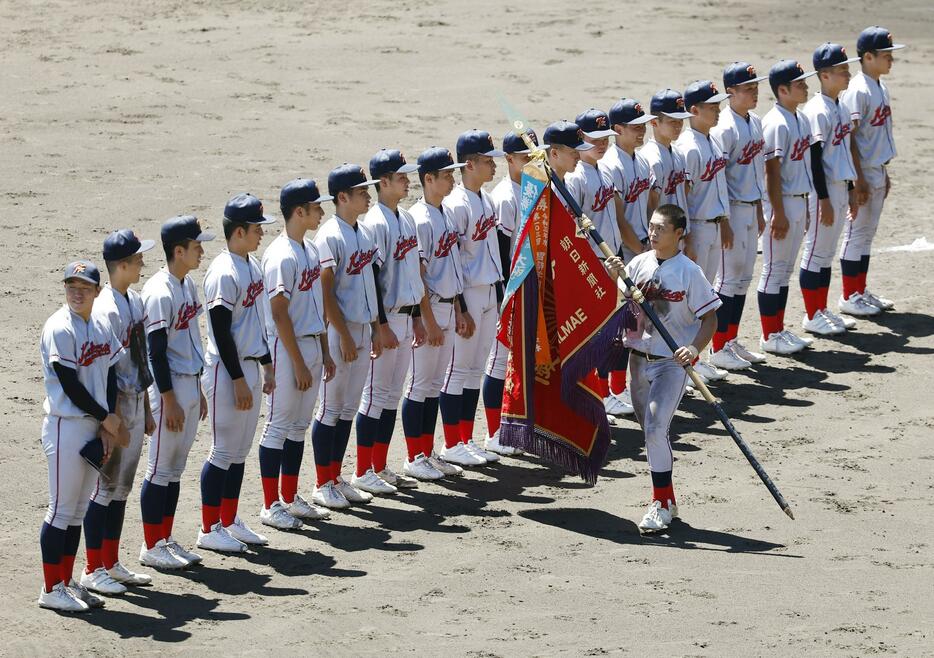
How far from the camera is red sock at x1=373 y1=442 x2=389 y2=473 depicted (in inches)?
367

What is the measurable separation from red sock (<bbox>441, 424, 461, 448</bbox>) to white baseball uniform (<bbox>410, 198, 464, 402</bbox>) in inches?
12.5

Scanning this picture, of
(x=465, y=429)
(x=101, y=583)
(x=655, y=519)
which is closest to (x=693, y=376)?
(x=655, y=519)

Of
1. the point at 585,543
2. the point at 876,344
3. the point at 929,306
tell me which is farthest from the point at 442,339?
the point at 929,306

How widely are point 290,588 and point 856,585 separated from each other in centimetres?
269

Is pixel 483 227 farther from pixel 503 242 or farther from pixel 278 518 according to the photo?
pixel 278 518

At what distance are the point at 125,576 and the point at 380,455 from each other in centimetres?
203

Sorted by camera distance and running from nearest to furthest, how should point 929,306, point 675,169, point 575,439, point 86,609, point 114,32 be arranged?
point 86,609 < point 575,439 < point 675,169 < point 929,306 < point 114,32

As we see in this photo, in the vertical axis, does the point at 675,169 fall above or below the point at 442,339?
above

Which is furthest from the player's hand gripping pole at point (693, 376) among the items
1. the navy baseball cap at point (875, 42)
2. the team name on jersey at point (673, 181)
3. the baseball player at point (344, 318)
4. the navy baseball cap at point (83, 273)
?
the navy baseball cap at point (875, 42)

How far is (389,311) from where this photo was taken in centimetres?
912

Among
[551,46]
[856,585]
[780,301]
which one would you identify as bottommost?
[856,585]

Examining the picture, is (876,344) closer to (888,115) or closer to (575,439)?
(888,115)

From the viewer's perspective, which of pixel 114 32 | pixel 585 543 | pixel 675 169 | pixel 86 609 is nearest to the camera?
pixel 86 609

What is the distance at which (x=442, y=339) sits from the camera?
940 cm
